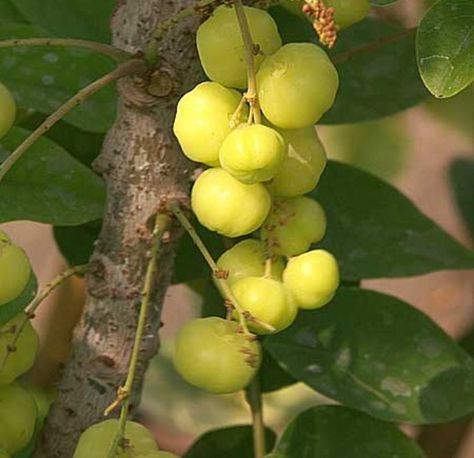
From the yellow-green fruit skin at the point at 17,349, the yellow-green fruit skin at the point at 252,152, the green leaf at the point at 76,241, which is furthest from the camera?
the green leaf at the point at 76,241

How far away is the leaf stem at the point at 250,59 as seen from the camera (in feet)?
2.12

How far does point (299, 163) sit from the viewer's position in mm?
704

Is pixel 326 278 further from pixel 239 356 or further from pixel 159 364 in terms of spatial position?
pixel 159 364

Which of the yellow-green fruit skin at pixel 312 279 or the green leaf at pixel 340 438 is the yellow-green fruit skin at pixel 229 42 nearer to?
the yellow-green fruit skin at pixel 312 279

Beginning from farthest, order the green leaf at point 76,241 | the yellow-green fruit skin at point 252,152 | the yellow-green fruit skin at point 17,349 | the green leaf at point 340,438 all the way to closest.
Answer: the green leaf at point 76,241 → the green leaf at point 340,438 → the yellow-green fruit skin at point 17,349 → the yellow-green fruit skin at point 252,152

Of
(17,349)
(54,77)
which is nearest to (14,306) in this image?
(17,349)

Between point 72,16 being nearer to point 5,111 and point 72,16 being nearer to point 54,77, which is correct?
point 54,77

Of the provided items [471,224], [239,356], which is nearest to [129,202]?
[239,356]

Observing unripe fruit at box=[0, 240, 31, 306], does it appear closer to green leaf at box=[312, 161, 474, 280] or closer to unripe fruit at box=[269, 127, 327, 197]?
unripe fruit at box=[269, 127, 327, 197]

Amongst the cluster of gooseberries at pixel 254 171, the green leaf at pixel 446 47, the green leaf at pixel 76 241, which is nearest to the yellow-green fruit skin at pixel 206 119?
the cluster of gooseberries at pixel 254 171

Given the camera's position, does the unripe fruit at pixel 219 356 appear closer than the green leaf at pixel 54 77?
Yes

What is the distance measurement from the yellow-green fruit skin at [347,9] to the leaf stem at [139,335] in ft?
0.55

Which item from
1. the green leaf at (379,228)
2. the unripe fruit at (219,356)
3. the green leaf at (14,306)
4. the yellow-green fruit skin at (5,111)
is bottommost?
the green leaf at (379,228)

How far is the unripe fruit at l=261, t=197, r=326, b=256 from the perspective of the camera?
0.73m
